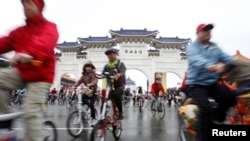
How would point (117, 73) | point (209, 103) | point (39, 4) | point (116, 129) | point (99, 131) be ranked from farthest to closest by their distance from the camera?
point (116, 129)
point (117, 73)
point (99, 131)
point (209, 103)
point (39, 4)

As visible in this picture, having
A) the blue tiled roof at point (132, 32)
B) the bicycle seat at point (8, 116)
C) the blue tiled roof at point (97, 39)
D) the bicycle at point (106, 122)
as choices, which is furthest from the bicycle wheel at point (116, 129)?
the blue tiled roof at point (97, 39)

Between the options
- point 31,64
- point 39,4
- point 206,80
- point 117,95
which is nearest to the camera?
point 31,64

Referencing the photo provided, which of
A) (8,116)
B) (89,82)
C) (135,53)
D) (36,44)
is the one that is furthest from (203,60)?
(135,53)

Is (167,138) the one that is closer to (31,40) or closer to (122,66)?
(122,66)

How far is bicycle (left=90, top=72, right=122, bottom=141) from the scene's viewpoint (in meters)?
5.11

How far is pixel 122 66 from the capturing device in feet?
19.8

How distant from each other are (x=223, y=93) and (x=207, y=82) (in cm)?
22

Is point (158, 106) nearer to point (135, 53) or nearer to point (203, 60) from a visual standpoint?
point (203, 60)

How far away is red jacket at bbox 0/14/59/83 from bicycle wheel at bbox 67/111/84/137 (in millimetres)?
3680

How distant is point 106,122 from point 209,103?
7.67 feet

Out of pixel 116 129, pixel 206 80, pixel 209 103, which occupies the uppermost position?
pixel 206 80

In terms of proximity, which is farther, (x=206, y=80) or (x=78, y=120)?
(x=78, y=120)

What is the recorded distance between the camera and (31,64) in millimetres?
2666

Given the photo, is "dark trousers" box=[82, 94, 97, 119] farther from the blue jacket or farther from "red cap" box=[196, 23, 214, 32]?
"red cap" box=[196, 23, 214, 32]
